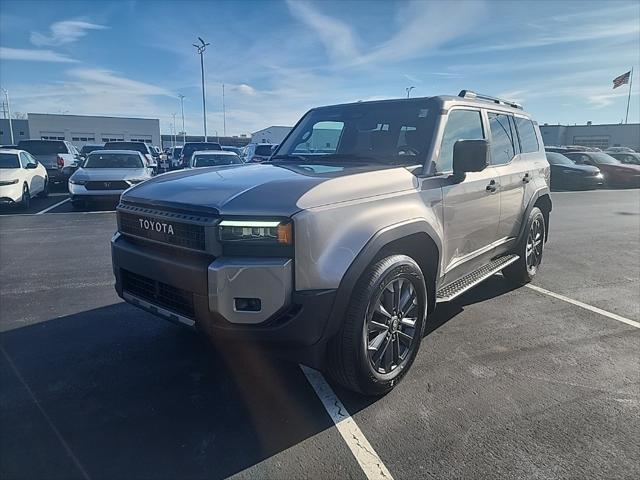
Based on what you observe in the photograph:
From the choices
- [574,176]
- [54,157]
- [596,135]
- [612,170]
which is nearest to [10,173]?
[54,157]

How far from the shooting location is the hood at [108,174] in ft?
36.7

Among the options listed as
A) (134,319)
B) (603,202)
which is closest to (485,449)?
(134,319)

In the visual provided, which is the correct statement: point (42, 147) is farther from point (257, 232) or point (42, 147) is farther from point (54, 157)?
point (257, 232)

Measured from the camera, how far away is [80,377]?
3.21 meters

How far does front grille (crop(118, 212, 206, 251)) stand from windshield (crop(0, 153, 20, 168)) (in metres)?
10.8

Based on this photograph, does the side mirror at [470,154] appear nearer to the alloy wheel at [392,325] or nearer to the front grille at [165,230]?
the alloy wheel at [392,325]

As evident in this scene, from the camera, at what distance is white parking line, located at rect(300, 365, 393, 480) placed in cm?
236

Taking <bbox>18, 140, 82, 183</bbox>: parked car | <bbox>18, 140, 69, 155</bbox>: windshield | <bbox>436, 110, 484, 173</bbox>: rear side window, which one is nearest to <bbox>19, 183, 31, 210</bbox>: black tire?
<bbox>18, 140, 82, 183</bbox>: parked car

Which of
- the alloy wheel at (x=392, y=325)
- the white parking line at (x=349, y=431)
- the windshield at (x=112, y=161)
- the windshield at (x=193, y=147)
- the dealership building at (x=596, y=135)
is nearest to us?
the white parking line at (x=349, y=431)

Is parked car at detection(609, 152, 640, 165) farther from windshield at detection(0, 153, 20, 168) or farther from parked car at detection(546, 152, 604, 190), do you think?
Answer: windshield at detection(0, 153, 20, 168)

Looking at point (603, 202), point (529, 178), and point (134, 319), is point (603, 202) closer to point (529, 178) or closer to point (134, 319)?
point (529, 178)

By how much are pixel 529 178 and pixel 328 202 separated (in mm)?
3529

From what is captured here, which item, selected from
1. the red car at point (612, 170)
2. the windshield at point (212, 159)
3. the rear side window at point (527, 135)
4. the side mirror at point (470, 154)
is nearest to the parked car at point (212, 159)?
the windshield at point (212, 159)

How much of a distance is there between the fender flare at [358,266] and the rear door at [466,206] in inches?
30.3
